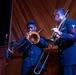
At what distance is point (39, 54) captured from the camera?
3.23 metres

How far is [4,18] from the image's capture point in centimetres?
443

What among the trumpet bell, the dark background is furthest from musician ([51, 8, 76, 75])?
the dark background

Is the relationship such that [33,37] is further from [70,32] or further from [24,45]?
[70,32]

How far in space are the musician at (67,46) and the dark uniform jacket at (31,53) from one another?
1.89 ft

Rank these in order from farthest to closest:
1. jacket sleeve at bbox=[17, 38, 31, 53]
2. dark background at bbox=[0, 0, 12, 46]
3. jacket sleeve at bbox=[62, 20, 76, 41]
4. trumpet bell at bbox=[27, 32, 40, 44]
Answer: dark background at bbox=[0, 0, 12, 46], jacket sleeve at bbox=[17, 38, 31, 53], trumpet bell at bbox=[27, 32, 40, 44], jacket sleeve at bbox=[62, 20, 76, 41]

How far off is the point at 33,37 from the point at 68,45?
2.31ft

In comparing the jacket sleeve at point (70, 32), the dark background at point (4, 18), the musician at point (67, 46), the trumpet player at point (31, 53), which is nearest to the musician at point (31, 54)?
the trumpet player at point (31, 53)

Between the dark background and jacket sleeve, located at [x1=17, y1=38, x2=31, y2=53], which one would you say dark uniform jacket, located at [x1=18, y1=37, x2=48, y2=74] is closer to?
jacket sleeve, located at [x1=17, y1=38, x2=31, y2=53]

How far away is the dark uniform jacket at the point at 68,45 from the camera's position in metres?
2.54

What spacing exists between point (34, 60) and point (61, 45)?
2.20 ft

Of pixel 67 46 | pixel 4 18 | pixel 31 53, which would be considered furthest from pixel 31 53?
pixel 4 18

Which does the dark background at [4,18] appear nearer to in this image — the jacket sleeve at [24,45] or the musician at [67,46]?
the jacket sleeve at [24,45]

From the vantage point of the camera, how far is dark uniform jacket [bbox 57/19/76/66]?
254 cm

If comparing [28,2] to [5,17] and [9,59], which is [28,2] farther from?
[9,59]
